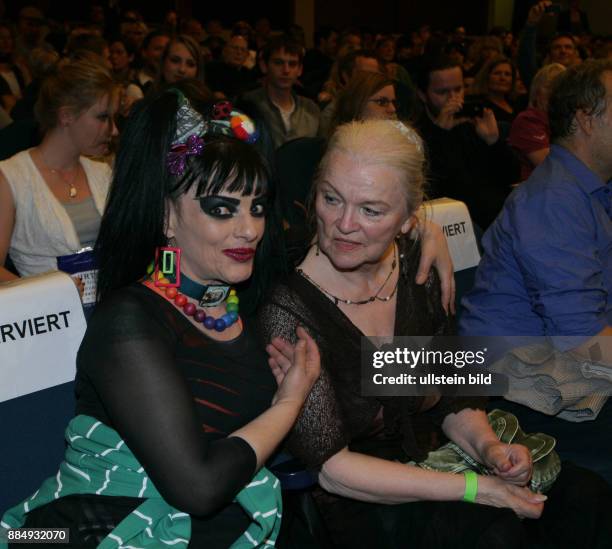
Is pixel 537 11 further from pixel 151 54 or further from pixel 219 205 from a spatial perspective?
pixel 219 205

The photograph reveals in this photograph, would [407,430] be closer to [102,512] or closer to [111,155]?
[102,512]

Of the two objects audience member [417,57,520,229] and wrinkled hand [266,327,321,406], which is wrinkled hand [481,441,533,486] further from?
audience member [417,57,520,229]

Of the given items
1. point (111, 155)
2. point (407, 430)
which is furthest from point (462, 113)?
point (407, 430)

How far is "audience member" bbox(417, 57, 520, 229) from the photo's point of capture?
3.86 meters

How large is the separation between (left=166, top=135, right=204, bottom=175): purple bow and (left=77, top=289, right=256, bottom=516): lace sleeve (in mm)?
277

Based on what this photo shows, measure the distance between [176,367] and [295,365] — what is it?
28 cm

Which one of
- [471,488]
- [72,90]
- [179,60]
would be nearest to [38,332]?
[471,488]

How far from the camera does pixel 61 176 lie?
9.70ft

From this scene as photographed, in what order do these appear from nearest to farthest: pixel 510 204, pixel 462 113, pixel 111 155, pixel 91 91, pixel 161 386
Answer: pixel 161 386 < pixel 510 204 < pixel 91 91 < pixel 111 155 < pixel 462 113

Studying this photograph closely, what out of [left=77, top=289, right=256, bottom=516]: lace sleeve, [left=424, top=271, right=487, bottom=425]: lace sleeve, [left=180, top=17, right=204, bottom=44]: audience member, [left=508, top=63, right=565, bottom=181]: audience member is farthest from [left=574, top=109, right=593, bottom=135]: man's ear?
[left=180, top=17, right=204, bottom=44]: audience member

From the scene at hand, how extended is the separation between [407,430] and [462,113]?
2.88 meters

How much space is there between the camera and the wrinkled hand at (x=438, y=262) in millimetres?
1958

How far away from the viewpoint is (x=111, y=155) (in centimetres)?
319

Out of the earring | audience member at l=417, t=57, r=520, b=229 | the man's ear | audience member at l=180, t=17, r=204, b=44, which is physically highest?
the man's ear
